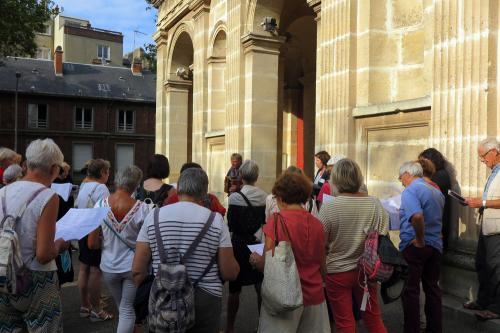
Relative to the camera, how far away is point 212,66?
12.8 metres

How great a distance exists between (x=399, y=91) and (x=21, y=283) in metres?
6.01

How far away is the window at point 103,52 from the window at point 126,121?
14.9 meters

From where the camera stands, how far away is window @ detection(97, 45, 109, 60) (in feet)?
173

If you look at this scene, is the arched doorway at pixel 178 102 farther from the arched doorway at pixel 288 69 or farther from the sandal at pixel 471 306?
the sandal at pixel 471 306

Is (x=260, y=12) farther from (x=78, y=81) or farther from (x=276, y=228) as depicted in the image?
(x=78, y=81)

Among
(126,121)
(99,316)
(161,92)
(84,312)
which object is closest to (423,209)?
(99,316)

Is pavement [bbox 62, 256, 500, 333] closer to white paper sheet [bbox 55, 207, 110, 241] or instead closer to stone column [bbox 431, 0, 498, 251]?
stone column [bbox 431, 0, 498, 251]

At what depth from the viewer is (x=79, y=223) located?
3797mm

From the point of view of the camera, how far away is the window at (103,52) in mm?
52781

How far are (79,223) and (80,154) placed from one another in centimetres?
3782

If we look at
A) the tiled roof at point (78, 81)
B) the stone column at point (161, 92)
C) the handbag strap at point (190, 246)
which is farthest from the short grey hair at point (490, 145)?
the tiled roof at point (78, 81)

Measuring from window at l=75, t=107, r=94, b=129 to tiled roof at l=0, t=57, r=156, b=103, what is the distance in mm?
1182

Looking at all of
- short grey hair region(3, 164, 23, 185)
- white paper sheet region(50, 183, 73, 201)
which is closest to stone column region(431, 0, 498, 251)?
white paper sheet region(50, 183, 73, 201)

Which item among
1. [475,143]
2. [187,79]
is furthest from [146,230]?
[187,79]
